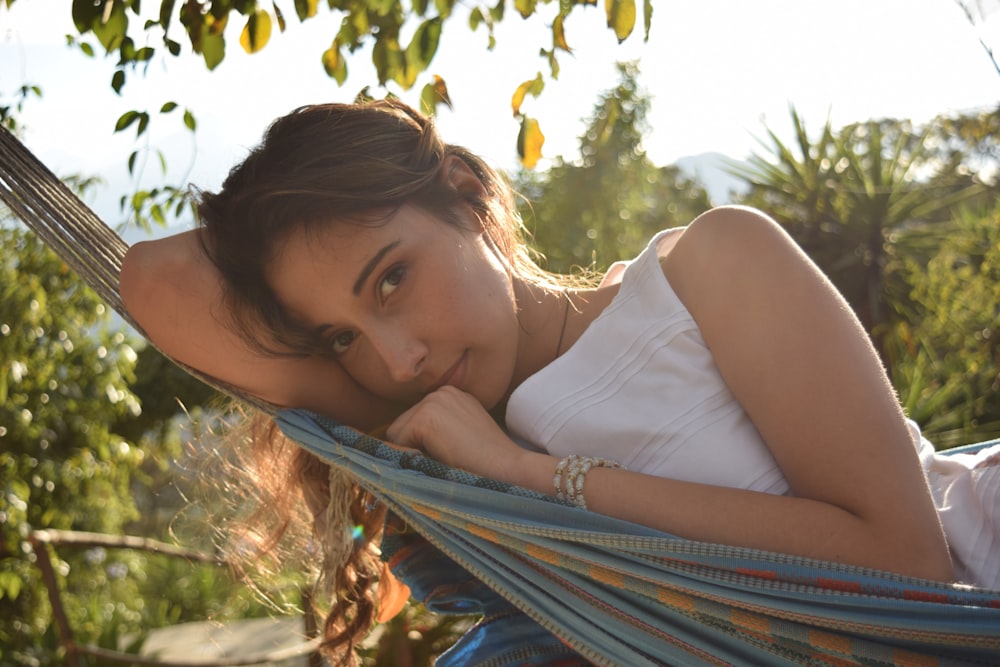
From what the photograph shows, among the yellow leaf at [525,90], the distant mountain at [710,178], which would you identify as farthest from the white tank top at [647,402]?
the distant mountain at [710,178]

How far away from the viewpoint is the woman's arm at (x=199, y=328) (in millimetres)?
1741

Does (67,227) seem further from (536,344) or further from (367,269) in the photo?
(536,344)

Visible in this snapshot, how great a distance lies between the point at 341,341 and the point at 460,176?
38 cm

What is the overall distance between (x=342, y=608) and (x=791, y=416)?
3.57 ft

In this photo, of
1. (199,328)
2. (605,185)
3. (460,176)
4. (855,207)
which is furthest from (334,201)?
(605,185)

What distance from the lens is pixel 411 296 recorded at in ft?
5.12

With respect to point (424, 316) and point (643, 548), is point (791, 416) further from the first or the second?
point (424, 316)

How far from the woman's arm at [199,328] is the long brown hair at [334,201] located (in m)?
0.04

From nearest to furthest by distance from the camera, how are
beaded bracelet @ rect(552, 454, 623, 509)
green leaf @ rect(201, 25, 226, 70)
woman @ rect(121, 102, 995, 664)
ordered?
woman @ rect(121, 102, 995, 664) < beaded bracelet @ rect(552, 454, 623, 509) < green leaf @ rect(201, 25, 226, 70)

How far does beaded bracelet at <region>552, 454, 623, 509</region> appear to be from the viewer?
134 cm

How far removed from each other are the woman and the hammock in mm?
65

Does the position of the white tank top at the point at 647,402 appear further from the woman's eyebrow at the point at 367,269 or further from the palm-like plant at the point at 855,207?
the palm-like plant at the point at 855,207

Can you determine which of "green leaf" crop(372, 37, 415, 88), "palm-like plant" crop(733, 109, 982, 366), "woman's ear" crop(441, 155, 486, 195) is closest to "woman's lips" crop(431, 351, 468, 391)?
"woman's ear" crop(441, 155, 486, 195)

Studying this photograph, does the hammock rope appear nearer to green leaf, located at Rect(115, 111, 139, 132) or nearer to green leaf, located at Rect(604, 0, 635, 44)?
green leaf, located at Rect(115, 111, 139, 132)
